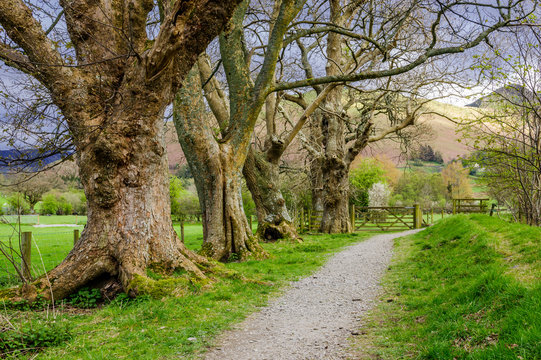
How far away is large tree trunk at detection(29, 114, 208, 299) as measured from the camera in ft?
18.8

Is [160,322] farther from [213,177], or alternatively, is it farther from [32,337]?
[213,177]

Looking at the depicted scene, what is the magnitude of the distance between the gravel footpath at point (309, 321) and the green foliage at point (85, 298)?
2390mm

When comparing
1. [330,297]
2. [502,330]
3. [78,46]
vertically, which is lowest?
[330,297]

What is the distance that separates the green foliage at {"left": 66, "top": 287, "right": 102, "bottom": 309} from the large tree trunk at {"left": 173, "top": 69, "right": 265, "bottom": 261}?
3555mm

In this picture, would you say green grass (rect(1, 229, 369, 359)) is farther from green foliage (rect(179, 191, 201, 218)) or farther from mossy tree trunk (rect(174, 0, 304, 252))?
green foliage (rect(179, 191, 201, 218))

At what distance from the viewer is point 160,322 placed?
4.67 meters

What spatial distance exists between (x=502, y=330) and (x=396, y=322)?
1.61 metres

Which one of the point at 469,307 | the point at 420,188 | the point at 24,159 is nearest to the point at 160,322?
the point at 24,159

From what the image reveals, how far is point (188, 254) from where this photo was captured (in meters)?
6.98

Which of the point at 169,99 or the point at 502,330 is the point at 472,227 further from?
the point at 169,99

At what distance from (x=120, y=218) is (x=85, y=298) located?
129cm

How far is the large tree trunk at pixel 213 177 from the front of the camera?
8.87 metres

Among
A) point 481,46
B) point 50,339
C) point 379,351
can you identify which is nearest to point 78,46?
point 50,339

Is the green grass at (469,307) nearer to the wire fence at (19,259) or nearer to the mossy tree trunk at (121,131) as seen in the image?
the mossy tree trunk at (121,131)
